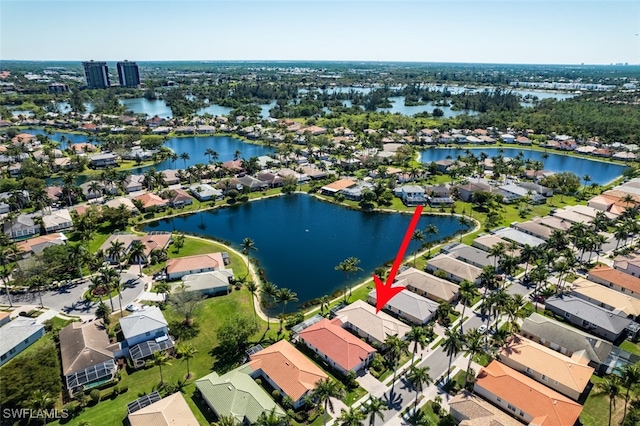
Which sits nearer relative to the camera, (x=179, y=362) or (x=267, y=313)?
(x=179, y=362)

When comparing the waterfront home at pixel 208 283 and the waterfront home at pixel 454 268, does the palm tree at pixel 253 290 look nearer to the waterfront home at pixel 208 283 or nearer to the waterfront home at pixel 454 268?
the waterfront home at pixel 208 283

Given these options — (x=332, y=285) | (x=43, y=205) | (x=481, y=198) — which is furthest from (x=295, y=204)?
(x=43, y=205)

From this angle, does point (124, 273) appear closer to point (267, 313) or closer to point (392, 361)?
point (267, 313)

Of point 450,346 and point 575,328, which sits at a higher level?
point 450,346

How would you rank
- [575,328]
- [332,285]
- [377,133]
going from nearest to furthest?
[575,328] → [332,285] → [377,133]

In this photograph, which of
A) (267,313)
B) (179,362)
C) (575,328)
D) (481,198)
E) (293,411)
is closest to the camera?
(293,411)

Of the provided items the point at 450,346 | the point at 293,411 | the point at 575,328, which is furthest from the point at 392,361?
the point at 575,328
